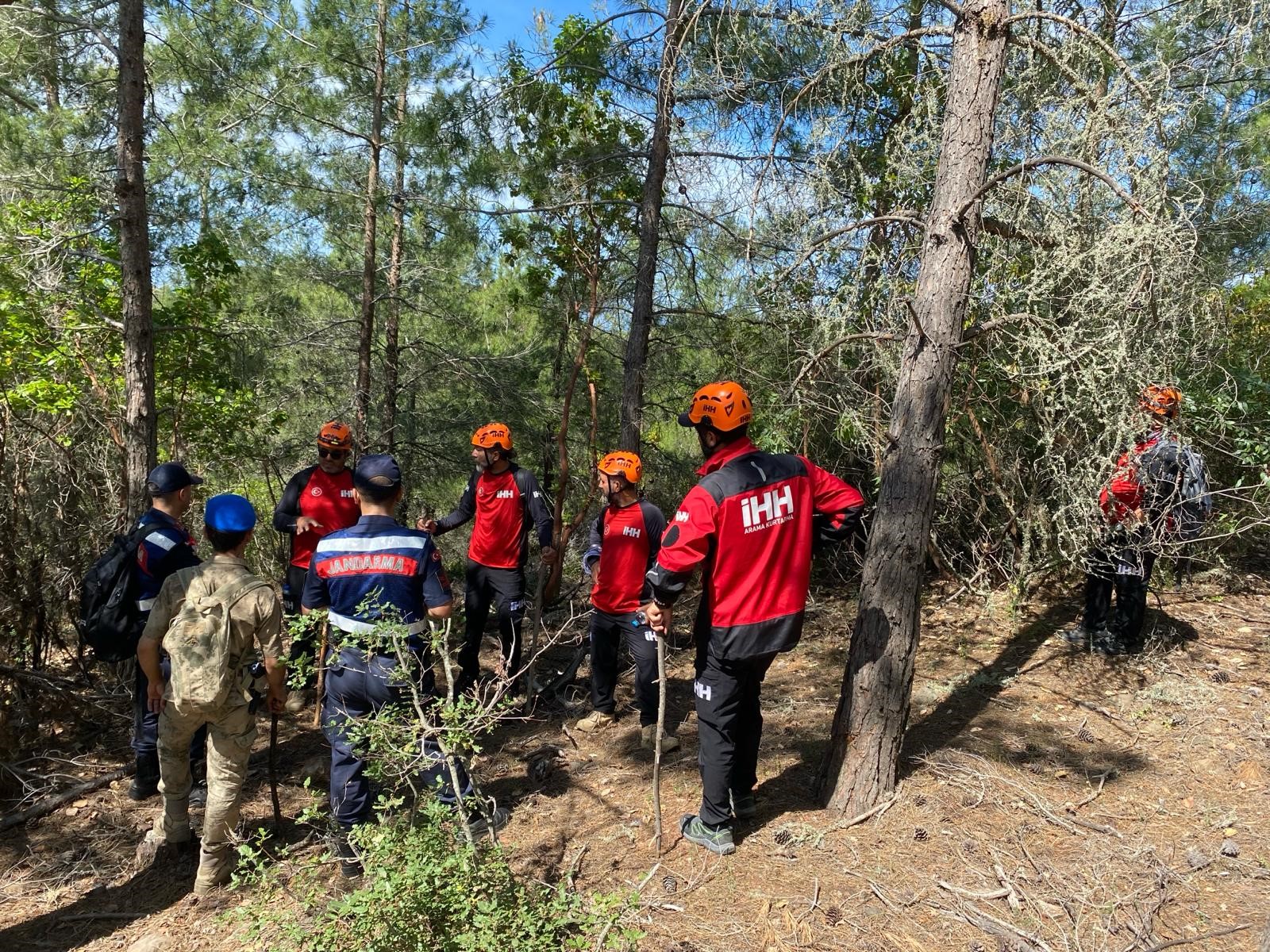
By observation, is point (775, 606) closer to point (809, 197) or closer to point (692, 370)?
point (809, 197)

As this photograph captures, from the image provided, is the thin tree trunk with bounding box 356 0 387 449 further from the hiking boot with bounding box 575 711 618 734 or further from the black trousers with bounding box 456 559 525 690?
the hiking boot with bounding box 575 711 618 734

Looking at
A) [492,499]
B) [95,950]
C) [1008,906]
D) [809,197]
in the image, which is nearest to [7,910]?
[95,950]

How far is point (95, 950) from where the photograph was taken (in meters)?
3.36

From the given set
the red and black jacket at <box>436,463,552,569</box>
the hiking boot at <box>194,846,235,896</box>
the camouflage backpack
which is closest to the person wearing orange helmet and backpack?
the red and black jacket at <box>436,463,552,569</box>

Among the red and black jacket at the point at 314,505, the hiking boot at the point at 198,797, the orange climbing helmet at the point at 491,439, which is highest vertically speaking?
→ the orange climbing helmet at the point at 491,439

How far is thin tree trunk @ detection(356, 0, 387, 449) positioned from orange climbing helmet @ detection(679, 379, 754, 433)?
6.72 m

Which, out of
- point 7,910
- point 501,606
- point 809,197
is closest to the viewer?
point 7,910

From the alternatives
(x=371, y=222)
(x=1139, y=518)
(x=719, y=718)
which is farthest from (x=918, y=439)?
(x=371, y=222)

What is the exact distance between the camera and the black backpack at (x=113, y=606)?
155 inches

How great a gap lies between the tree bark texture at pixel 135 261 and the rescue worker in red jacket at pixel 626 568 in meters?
3.27

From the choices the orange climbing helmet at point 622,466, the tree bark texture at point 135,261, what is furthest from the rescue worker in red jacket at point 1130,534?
the tree bark texture at point 135,261

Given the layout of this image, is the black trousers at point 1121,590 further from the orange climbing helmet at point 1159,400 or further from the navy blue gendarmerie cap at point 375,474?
the navy blue gendarmerie cap at point 375,474

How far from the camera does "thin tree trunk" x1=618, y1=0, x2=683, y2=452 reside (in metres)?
6.94

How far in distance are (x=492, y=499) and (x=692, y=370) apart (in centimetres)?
462
